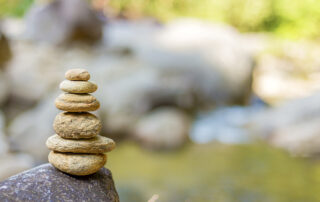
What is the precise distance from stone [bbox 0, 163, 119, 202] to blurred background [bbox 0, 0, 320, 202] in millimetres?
1229

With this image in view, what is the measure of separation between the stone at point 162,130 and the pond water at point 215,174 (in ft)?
0.44

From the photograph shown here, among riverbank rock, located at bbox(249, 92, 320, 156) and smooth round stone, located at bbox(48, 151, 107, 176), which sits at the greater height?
smooth round stone, located at bbox(48, 151, 107, 176)

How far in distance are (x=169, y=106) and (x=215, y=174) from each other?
5.91 ft

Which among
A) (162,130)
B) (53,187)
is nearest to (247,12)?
(162,130)

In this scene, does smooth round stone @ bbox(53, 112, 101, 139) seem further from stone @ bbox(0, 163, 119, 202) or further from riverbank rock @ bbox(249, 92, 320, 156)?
riverbank rock @ bbox(249, 92, 320, 156)

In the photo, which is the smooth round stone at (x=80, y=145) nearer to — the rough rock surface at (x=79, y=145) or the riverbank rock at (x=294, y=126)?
the rough rock surface at (x=79, y=145)

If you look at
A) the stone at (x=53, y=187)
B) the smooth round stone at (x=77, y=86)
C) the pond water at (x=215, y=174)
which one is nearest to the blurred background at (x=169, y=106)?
the pond water at (x=215, y=174)

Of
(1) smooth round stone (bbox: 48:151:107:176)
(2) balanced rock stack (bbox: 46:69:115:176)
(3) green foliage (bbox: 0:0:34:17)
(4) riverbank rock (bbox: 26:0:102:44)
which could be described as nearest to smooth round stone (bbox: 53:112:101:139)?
(2) balanced rock stack (bbox: 46:69:115:176)

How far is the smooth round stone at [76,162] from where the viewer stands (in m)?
1.99

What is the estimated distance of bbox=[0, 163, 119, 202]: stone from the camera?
1.82 meters

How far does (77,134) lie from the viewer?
2008 mm

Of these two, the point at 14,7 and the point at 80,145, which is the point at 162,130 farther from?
the point at 14,7

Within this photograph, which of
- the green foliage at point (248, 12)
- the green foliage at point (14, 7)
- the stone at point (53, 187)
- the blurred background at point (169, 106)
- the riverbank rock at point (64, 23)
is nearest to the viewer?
the stone at point (53, 187)

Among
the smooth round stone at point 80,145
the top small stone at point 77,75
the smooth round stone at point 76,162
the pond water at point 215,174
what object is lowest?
the pond water at point 215,174
